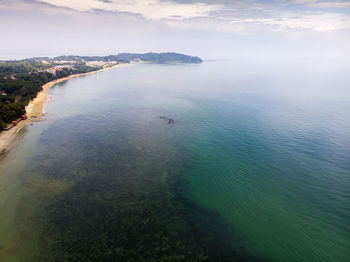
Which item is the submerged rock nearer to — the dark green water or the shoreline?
the dark green water

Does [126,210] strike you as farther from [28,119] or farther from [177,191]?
[28,119]

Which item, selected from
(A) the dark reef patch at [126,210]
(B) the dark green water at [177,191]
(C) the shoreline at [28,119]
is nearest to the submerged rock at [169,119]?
(B) the dark green water at [177,191]

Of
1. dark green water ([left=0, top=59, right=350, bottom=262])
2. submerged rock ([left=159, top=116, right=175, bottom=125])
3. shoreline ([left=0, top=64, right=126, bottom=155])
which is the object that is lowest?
submerged rock ([left=159, top=116, right=175, bottom=125])

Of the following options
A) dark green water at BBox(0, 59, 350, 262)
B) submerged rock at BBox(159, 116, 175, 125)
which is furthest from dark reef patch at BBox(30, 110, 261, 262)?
submerged rock at BBox(159, 116, 175, 125)

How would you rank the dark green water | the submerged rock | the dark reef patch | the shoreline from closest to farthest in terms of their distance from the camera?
1. the dark reef patch
2. the dark green water
3. the shoreline
4. the submerged rock

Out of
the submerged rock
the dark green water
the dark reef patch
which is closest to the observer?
the dark reef patch

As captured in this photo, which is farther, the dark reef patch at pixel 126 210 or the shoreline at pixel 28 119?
the shoreline at pixel 28 119

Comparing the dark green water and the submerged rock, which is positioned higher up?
the dark green water

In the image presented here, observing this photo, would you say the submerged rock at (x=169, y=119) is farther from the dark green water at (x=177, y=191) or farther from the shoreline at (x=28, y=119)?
the shoreline at (x=28, y=119)

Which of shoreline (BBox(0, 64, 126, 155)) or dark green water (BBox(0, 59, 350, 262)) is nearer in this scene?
dark green water (BBox(0, 59, 350, 262))
